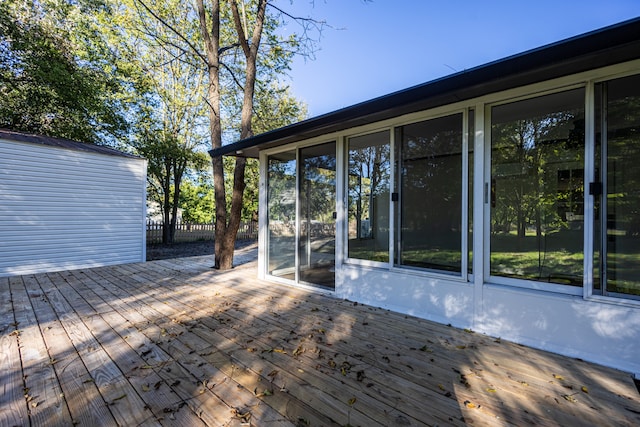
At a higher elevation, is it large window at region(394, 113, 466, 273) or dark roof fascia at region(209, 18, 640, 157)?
dark roof fascia at region(209, 18, 640, 157)

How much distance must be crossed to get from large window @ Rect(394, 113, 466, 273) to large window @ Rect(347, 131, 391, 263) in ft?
0.62

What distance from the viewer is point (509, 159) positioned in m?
2.76

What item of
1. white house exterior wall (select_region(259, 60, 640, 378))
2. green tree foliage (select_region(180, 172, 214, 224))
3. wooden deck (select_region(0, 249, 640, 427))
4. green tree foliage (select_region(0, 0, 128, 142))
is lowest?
wooden deck (select_region(0, 249, 640, 427))

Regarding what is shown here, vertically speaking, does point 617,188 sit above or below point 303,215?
above

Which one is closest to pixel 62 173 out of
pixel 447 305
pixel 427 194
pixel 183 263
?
pixel 183 263

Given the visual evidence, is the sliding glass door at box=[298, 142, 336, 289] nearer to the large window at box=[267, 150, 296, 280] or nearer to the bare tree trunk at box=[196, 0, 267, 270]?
the large window at box=[267, 150, 296, 280]

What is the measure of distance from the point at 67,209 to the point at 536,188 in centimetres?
779

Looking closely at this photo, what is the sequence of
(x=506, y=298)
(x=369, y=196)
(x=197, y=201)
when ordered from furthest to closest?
(x=197, y=201) < (x=369, y=196) < (x=506, y=298)

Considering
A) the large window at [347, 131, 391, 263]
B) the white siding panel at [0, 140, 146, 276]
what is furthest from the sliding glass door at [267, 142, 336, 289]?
the white siding panel at [0, 140, 146, 276]

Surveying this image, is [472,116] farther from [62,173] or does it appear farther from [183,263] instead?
[62,173]

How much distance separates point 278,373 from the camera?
1.99 m

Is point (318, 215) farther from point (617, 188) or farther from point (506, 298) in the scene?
point (617, 188)

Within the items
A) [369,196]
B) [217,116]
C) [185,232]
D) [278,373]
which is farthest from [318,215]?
[185,232]

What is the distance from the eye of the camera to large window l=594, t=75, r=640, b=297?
217 centimetres
